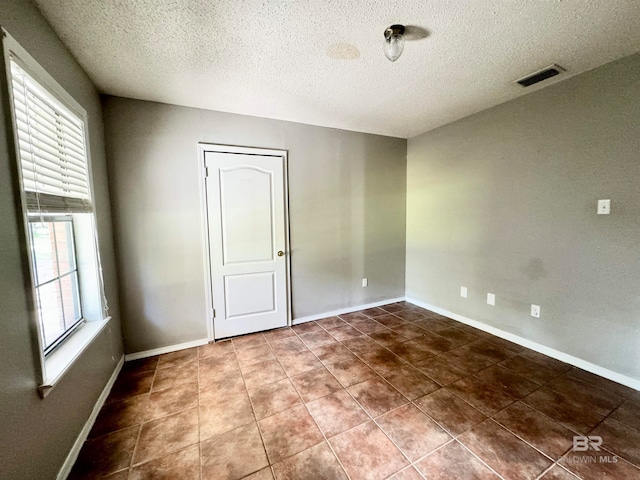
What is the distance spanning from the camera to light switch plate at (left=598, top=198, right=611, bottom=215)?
6.40 feet

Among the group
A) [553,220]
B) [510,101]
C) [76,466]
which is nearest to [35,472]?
[76,466]

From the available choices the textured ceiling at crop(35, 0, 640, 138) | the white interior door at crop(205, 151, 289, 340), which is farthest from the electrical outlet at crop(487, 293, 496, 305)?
the white interior door at crop(205, 151, 289, 340)

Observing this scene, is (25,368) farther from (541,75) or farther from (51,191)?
(541,75)

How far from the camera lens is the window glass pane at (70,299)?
1634 millimetres

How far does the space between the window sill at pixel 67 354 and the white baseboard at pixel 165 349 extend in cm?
70

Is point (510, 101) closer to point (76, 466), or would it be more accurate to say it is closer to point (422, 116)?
point (422, 116)

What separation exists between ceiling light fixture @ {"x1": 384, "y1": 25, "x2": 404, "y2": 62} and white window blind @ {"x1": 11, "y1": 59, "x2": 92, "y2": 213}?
1.86 metres

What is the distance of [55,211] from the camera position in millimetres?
→ 1429

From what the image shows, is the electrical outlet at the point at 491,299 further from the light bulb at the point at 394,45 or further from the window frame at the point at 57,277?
the window frame at the point at 57,277

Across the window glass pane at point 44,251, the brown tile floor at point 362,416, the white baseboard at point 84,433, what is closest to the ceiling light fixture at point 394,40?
the window glass pane at point 44,251

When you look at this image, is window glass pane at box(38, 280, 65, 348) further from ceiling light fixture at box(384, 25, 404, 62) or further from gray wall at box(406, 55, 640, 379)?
gray wall at box(406, 55, 640, 379)

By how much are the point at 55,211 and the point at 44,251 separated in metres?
0.23

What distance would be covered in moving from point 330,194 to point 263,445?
254 cm

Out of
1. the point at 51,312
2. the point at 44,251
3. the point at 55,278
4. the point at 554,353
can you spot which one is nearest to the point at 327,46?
the point at 44,251
